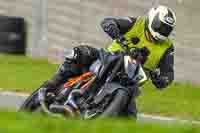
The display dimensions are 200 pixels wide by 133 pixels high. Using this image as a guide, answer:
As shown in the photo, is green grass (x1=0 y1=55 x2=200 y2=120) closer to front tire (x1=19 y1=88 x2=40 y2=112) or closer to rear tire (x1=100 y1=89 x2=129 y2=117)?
front tire (x1=19 y1=88 x2=40 y2=112)

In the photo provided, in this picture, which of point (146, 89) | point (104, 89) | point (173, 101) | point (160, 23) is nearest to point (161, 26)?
point (160, 23)

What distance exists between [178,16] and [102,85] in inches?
361

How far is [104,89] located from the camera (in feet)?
32.9

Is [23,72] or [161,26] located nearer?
[161,26]

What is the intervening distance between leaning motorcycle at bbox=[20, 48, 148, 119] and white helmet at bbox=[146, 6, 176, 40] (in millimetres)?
257

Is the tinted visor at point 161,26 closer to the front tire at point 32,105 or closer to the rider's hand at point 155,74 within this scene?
the rider's hand at point 155,74

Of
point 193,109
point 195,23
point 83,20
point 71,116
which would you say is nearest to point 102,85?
point 71,116

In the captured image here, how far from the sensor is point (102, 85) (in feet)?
33.4

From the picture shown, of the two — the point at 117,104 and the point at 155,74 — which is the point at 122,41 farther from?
the point at 117,104

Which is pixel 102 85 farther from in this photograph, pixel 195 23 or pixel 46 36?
pixel 46 36

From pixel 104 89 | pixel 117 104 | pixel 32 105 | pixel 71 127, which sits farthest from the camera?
pixel 32 105

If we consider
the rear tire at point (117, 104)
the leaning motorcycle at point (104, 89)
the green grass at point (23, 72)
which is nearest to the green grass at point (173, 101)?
the green grass at point (23, 72)

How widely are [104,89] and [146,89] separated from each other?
286 inches

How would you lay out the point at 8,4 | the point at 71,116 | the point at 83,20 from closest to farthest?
the point at 71,116 → the point at 83,20 → the point at 8,4
